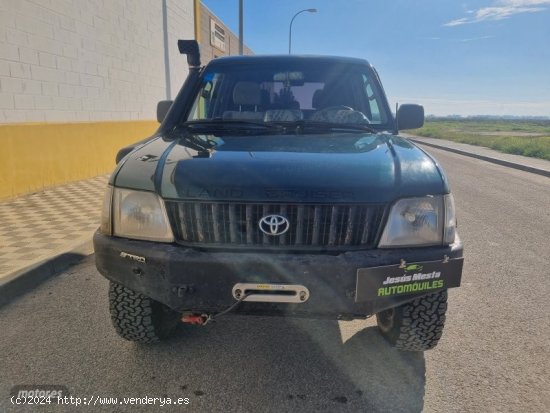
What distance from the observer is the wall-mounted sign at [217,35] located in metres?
19.4

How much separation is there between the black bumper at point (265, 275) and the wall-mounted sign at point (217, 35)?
62.5ft

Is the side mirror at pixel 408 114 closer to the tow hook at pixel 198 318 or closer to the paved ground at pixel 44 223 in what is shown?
the tow hook at pixel 198 318

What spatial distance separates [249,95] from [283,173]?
1521 millimetres

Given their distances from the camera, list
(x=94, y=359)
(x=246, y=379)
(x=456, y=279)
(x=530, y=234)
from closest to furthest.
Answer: (x=456, y=279)
(x=246, y=379)
(x=94, y=359)
(x=530, y=234)

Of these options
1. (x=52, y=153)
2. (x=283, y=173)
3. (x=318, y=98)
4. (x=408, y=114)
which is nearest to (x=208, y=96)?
(x=318, y=98)

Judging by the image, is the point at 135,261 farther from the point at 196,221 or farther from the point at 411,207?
the point at 411,207

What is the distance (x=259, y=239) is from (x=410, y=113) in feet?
6.78

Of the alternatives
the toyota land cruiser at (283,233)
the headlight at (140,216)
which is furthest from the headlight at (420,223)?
the headlight at (140,216)

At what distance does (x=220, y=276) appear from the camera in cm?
195

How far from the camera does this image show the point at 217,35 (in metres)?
20.6

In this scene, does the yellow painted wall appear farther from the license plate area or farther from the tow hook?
the license plate area

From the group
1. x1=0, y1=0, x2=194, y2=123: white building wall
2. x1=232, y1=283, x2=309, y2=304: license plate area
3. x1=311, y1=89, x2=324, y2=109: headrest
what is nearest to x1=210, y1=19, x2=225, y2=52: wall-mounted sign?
x1=0, y1=0, x2=194, y2=123: white building wall

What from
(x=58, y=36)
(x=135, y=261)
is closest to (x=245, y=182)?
(x=135, y=261)

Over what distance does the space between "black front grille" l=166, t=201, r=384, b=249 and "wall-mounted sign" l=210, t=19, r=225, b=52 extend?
62.3 feet
